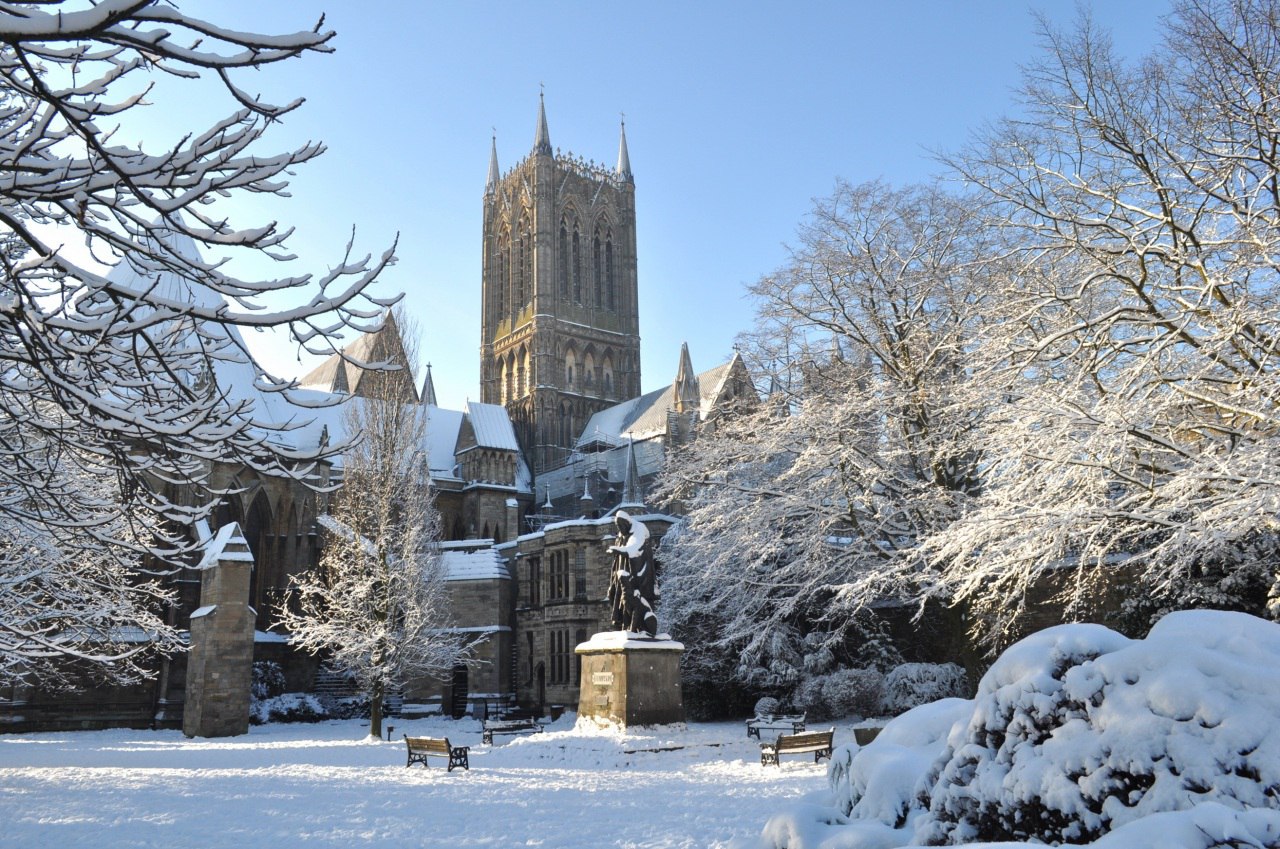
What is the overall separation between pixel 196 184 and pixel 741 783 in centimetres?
1053

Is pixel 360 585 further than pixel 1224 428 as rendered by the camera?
Yes

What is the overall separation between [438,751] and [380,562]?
11.2 m

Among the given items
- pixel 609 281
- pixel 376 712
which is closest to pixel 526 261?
pixel 609 281

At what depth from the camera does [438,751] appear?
15.8 meters

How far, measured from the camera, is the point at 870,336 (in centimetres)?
1856

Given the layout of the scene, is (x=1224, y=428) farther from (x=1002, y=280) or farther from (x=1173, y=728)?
(x=1173, y=728)

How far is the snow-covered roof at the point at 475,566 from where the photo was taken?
40344 millimetres

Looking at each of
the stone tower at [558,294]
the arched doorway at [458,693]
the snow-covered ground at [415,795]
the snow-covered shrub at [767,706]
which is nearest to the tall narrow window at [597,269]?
the stone tower at [558,294]

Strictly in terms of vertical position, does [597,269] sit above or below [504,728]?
above

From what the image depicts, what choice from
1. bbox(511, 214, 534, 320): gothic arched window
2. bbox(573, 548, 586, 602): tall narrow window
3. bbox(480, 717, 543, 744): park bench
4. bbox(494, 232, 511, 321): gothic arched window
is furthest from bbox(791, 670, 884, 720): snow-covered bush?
bbox(494, 232, 511, 321): gothic arched window

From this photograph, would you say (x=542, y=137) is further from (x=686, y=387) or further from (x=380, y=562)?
(x=380, y=562)

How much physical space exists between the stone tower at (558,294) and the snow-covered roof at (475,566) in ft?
75.2

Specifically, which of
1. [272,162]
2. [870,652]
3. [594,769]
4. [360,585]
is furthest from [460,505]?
[272,162]

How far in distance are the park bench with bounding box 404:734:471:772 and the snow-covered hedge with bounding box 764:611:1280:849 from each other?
12338 mm
